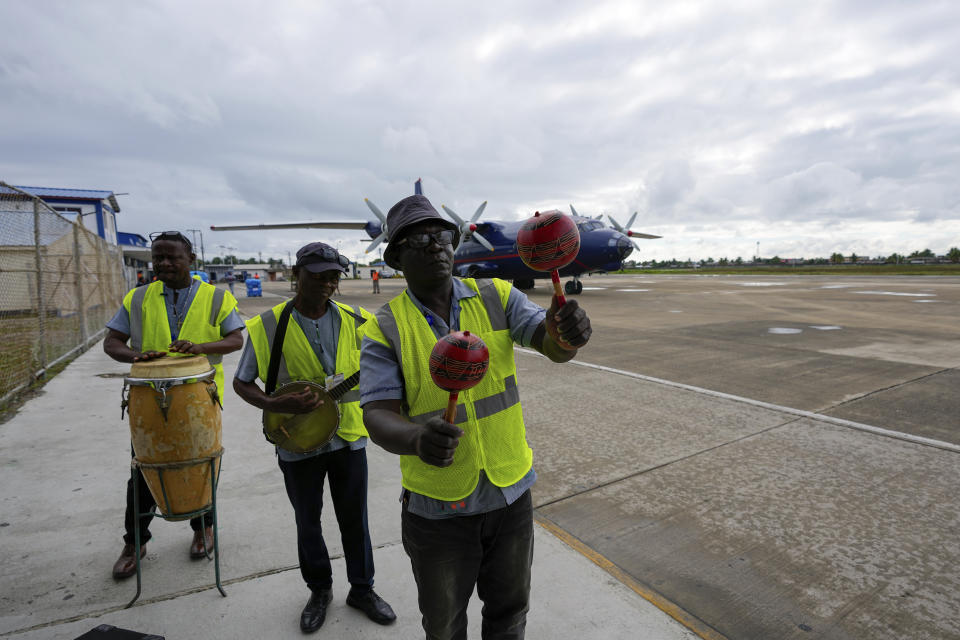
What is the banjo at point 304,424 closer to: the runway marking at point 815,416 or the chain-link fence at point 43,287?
the runway marking at point 815,416

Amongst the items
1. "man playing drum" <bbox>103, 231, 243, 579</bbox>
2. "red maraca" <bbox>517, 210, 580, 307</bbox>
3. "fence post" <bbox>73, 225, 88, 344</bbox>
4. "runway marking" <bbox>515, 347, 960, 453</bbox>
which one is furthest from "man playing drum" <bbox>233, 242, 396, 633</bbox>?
"fence post" <bbox>73, 225, 88, 344</bbox>

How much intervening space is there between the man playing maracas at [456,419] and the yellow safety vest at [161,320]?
199cm

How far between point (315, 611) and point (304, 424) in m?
0.93

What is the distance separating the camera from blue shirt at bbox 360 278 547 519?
5.50ft

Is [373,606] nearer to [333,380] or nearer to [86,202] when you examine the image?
[333,380]

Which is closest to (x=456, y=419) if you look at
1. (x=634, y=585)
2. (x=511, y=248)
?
(x=634, y=585)

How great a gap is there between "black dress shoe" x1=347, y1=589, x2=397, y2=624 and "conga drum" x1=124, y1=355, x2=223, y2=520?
96 centimetres

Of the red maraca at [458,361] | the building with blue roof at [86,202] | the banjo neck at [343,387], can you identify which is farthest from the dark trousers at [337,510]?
the building with blue roof at [86,202]

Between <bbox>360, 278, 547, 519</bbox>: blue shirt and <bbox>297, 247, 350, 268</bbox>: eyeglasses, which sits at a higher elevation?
<bbox>297, 247, 350, 268</bbox>: eyeglasses

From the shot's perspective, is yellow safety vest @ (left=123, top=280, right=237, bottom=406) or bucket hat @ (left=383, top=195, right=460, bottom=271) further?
yellow safety vest @ (left=123, top=280, right=237, bottom=406)

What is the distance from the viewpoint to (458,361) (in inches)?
53.4

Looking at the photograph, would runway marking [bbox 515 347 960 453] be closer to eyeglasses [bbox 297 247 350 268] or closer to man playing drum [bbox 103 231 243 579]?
eyeglasses [bbox 297 247 350 268]

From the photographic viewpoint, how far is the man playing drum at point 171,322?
3.12 meters

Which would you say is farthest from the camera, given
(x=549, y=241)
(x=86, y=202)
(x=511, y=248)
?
(x=86, y=202)
